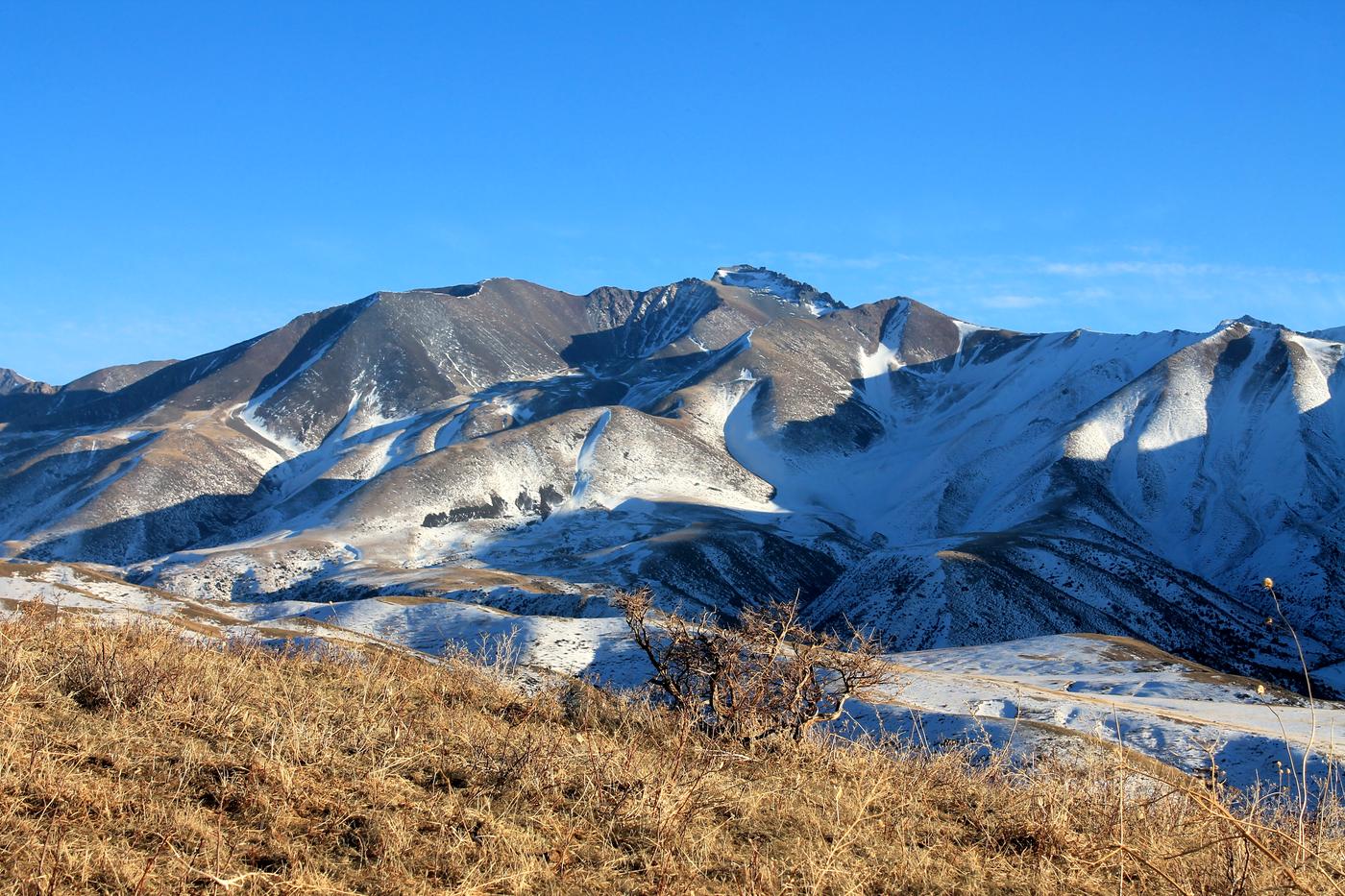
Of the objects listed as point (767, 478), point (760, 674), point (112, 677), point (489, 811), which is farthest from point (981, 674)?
point (767, 478)

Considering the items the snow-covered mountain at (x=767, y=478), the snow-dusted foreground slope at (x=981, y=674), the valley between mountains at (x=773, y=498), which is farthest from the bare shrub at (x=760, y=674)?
the snow-covered mountain at (x=767, y=478)

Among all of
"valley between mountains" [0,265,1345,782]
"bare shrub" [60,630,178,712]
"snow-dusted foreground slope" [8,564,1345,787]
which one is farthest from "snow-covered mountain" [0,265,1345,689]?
"bare shrub" [60,630,178,712]

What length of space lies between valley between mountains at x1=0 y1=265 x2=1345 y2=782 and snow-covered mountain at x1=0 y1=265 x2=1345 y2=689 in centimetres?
44

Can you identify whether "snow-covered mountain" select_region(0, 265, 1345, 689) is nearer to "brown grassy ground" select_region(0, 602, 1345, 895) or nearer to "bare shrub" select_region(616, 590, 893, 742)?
"bare shrub" select_region(616, 590, 893, 742)

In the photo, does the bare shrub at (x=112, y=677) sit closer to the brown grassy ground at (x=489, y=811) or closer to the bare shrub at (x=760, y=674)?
the brown grassy ground at (x=489, y=811)

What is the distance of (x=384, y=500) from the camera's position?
336ft

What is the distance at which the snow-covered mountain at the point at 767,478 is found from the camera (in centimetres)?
7088

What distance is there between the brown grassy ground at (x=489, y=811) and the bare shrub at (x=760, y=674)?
44.2 inches

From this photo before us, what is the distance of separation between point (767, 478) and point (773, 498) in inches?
255

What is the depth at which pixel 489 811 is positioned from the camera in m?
4.84

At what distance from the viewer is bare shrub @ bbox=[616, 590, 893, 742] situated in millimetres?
8039

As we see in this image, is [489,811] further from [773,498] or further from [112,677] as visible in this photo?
[773,498]

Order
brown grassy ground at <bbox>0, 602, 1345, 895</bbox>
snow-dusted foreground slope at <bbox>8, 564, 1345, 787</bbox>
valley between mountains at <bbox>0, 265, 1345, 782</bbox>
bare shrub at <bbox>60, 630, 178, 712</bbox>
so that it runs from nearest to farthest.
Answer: brown grassy ground at <bbox>0, 602, 1345, 895</bbox>
bare shrub at <bbox>60, 630, 178, 712</bbox>
snow-dusted foreground slope at <bbox>8, 564, 1345, 787</bbox>
valley between mountains at <bbox>0, 265, 1345, 782</bbox>

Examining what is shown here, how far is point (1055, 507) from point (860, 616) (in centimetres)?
3890
